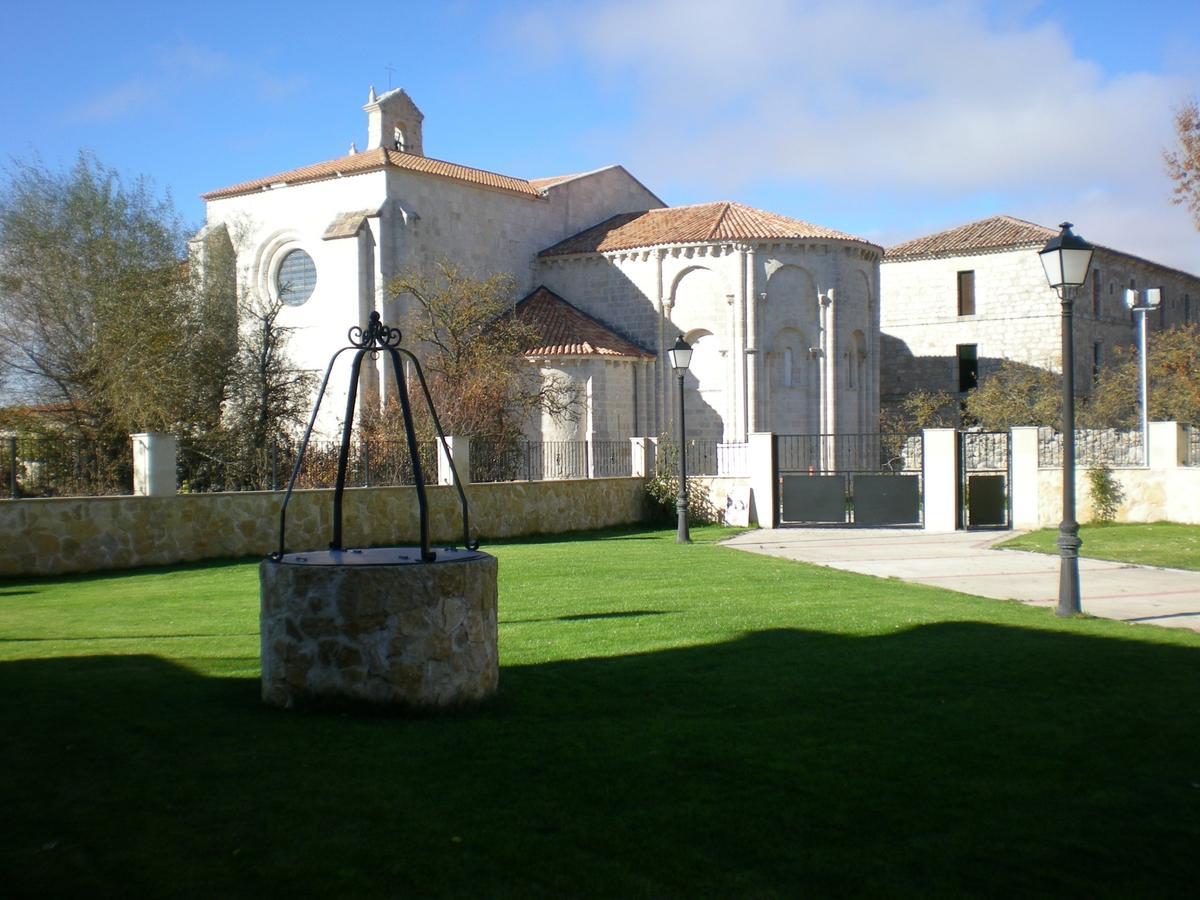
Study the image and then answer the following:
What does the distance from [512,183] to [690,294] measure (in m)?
8.09

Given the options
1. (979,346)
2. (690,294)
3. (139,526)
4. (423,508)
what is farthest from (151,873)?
(979,346)

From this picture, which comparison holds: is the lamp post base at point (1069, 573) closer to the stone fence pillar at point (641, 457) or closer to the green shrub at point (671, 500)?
the green shrub at point (671, 500)

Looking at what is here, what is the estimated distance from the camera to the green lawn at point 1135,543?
16438mm

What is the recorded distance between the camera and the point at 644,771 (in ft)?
18.9

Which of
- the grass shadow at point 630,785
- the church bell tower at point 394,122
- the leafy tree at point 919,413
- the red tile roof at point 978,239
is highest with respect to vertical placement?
the church bell tower at point 394,122

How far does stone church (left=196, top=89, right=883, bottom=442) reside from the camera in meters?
35.2

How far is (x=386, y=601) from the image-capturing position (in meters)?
6.62

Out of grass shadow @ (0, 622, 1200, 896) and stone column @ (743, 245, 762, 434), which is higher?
stone column @ (743, 245, 762, 434)

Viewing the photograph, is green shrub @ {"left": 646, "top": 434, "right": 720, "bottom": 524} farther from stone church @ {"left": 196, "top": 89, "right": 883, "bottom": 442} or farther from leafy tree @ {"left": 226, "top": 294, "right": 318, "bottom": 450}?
leafy tree @ {"left": 226, "top": 294, "right": 318, "bottom": 450}

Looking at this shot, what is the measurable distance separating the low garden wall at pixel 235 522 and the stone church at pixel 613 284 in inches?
410

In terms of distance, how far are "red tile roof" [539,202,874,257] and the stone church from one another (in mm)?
86

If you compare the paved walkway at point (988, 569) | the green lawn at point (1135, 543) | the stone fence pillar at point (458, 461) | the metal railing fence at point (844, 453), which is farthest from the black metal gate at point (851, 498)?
the metal railing fence at point (844, 453)

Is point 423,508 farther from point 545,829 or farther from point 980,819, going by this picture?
point 980,819

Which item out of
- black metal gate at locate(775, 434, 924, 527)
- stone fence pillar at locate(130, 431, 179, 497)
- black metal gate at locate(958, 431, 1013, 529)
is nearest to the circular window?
black metal gate at locate(775, 434, 924, 527)
